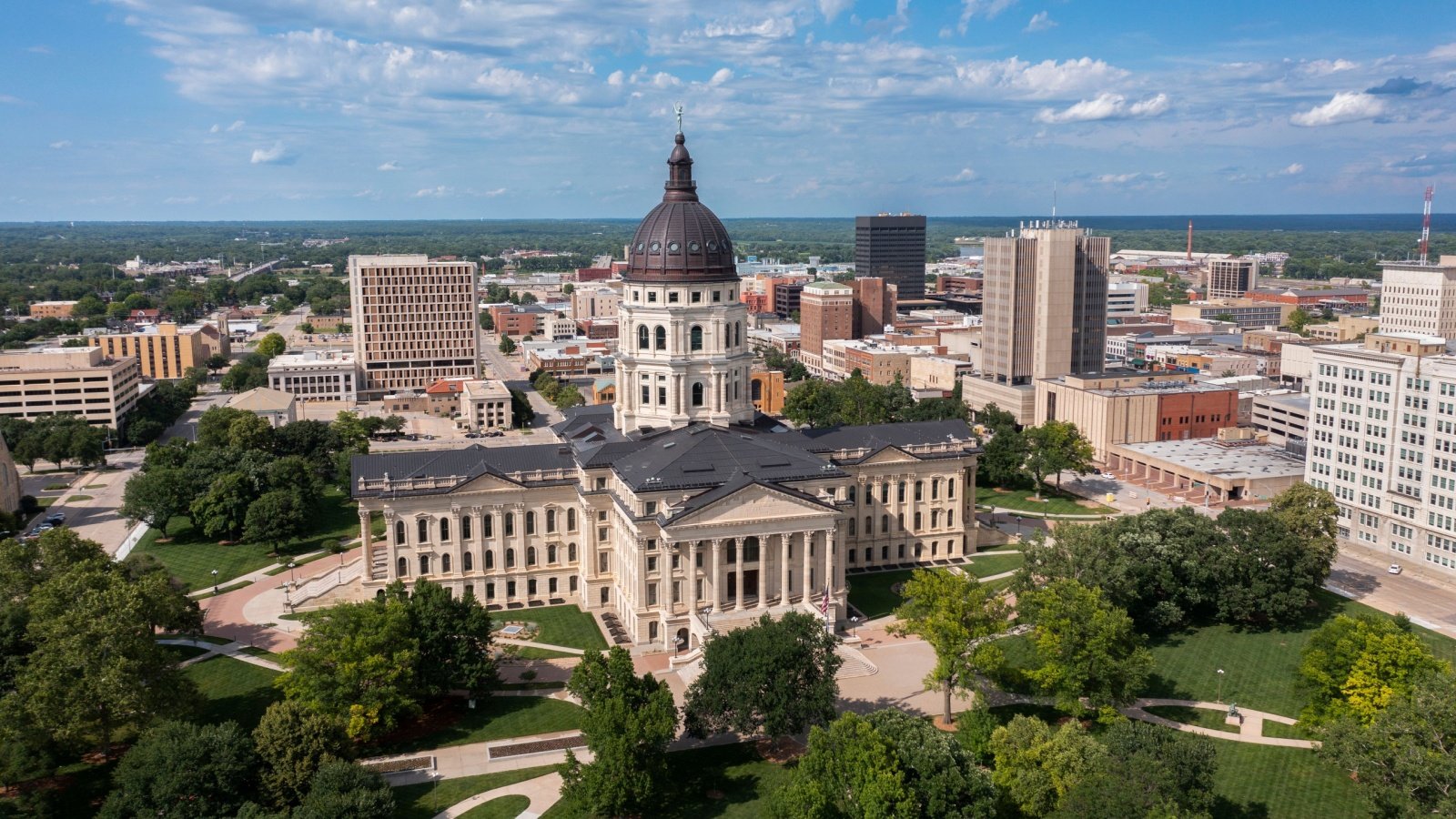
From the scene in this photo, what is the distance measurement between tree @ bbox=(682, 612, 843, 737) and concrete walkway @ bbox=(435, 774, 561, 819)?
8565 mm

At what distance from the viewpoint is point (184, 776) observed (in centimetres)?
5244

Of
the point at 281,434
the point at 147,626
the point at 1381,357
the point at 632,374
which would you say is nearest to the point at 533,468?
the point at 632,374

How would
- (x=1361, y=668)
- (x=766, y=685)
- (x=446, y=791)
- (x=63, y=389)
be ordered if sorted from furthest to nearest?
1. (x=63, y=389)
2. (x=766, y=685)
3. (x=1361, y=668)
4. (x=446, y=791)

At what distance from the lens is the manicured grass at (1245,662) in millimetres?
72000

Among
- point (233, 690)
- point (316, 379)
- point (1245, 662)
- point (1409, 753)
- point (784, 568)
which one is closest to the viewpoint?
point (1409, 753)

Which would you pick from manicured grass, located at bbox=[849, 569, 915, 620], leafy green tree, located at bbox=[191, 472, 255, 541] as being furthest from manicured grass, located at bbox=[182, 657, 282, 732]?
manicured grass, located at bbox=[849, 569, 915, 620]

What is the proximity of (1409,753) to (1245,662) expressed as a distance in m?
26.7

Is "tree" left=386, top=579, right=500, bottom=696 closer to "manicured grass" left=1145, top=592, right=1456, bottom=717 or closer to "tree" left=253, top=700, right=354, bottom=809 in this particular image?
"tree" left=253, top=700, right=354, bottom=809

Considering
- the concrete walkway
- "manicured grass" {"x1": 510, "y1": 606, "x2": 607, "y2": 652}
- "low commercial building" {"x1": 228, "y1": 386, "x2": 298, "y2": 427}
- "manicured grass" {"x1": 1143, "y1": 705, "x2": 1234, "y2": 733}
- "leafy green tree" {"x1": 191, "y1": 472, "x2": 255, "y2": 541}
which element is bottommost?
the concrete walkway

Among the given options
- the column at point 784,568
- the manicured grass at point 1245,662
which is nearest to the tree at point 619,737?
the column at point 784,568

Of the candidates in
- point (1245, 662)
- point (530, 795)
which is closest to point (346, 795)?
point (530, 795)

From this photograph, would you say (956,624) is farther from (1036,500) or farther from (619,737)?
(1036,500)

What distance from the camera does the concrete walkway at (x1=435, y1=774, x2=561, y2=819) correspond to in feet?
193

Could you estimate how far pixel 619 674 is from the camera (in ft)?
203
